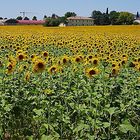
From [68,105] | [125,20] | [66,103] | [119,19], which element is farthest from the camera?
[119,19]

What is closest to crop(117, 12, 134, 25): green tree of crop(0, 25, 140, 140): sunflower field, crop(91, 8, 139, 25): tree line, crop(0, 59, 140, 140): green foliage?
crop(91, 8, 139, 25): tree line

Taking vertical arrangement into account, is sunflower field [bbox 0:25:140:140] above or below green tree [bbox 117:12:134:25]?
above

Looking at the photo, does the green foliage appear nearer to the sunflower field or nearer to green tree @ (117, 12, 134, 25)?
the sunflower field

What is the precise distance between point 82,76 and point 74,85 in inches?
11.9

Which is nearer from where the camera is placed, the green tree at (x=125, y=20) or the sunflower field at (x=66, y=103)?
the sunflower field at (x=66, y=103)

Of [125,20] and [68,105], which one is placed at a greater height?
[68,105]

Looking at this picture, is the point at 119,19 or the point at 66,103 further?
the point at 119,19

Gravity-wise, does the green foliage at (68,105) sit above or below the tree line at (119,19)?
above

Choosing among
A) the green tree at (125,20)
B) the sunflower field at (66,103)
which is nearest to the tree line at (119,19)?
the green tree at (125,20)

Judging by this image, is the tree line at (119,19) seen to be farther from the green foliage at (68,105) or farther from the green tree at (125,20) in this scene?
the green foliage at (68,105)

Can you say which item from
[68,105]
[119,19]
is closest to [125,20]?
[119,19]

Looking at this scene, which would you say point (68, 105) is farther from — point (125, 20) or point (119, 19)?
point (119, 19)

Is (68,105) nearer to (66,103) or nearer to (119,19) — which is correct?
(66,103)

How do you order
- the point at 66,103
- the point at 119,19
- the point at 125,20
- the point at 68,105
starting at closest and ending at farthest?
the point at 66,103 < the point at 68,105 < the point at 125,20 < the point at 119,19
